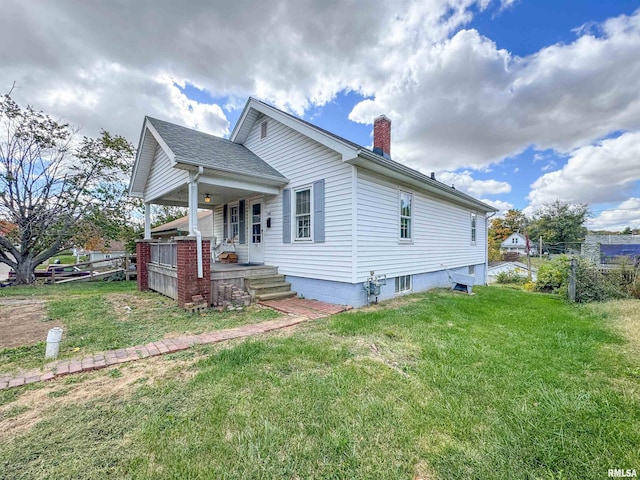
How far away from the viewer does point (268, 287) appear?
7305mm

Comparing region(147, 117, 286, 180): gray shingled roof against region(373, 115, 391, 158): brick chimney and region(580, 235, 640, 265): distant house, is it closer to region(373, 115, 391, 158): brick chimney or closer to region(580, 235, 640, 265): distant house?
region(373, 115, 391, 158): brick chimney

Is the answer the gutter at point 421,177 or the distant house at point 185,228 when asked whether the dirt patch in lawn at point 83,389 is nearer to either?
the gutter at point 421,177

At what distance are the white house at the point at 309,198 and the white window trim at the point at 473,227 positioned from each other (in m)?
3.16

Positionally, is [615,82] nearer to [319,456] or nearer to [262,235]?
[262,235]

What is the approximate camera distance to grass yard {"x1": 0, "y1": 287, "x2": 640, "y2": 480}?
69.8 inches

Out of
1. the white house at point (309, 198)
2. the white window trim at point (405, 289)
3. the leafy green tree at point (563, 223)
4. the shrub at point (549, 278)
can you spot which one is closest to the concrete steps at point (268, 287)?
the white house at point (309, 198)

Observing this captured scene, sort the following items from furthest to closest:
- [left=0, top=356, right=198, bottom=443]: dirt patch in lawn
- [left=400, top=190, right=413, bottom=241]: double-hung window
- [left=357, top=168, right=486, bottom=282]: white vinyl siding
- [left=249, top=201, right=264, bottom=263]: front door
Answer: [left=249, top=201, right=264, bottom=263]: front door < [left=400, top=190, right=413, bottom=241]: double-hung window < [left=357, top=168, right=486, bottom=282]: white vinyl siding < [left=0, top=356, right=198, bottom=443]: dirt patch in lawn

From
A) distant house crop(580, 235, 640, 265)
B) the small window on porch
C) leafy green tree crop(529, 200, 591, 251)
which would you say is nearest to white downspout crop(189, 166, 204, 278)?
the small window on porch

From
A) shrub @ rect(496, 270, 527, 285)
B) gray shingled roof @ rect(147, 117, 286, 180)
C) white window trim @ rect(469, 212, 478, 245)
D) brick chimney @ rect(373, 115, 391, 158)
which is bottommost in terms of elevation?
shrub @ rect(496, 270, 527, 285)

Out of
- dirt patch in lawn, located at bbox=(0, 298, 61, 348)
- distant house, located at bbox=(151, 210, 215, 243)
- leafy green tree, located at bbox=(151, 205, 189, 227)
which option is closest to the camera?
dirt patch in lawn, located at bbox=(0, 298, 61, 348)

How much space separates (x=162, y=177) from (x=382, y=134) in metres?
7.81

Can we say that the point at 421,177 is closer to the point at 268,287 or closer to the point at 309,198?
the point at 309,198

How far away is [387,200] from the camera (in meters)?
7.39

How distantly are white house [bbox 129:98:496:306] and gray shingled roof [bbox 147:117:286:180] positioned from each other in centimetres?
5
